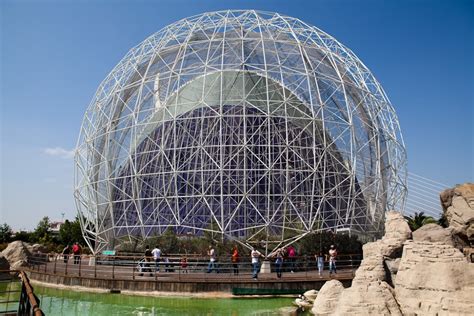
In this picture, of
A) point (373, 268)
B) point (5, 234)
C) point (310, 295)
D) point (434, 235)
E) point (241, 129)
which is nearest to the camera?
point (434, 235)

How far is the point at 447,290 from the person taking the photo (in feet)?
Result: 30.6

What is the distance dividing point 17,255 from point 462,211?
23.7 metres

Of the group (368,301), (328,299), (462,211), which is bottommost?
(328,299)

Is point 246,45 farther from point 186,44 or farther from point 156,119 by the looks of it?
point 156,119

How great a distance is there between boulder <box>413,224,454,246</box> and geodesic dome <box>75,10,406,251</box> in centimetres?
1079

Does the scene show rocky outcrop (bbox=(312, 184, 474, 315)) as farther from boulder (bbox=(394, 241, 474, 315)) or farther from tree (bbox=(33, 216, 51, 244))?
tree (bbox=(33, 216, 51, 244))

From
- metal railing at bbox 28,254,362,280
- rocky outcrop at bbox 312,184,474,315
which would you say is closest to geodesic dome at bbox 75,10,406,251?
metal railing at bbox 28,254,362,280

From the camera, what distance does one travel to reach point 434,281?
9.66 metres

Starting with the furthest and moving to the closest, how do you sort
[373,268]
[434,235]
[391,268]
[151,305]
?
[151,305]
[373,268]
[391,268]
[434,235]

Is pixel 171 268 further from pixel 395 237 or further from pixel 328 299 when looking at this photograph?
pixel 395 237

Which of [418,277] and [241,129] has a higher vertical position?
[241,129]

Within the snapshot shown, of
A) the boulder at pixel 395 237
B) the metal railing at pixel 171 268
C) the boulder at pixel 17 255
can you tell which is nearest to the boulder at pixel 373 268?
the boulder at pixel 395 237

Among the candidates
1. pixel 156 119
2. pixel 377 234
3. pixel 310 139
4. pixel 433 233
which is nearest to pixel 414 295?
pixel 433 233

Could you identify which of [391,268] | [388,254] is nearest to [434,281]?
[391,268]
